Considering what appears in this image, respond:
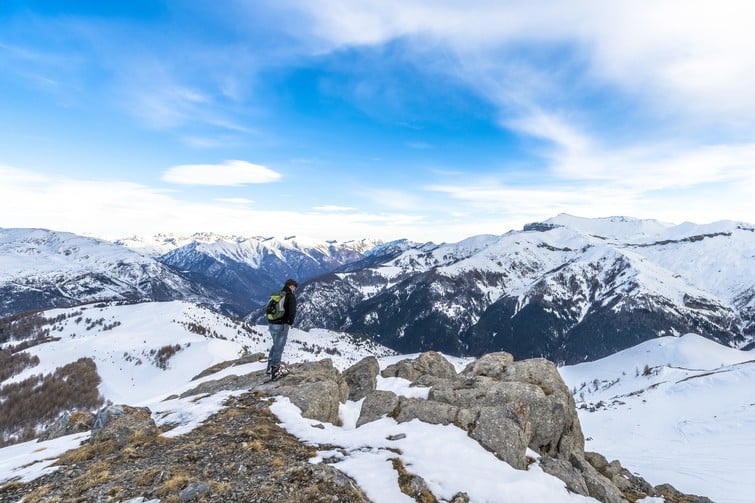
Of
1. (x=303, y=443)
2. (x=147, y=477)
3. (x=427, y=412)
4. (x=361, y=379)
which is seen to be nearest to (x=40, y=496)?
(x=147, y=477)

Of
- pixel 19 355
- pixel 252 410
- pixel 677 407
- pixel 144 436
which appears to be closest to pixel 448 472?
pixel 252 410

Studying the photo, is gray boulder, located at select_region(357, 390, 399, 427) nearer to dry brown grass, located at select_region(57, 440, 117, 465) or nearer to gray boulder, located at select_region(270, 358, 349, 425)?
gray boulder, located at select_region(270, 358, 349, 425)

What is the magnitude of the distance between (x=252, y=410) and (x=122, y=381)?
597 feet

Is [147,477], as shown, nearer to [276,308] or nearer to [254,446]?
[254,446]

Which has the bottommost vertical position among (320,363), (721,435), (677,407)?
(677,407)

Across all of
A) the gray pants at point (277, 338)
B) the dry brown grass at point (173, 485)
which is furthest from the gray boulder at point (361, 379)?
the dry brown grass at point (173, 485)

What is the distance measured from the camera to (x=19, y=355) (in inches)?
7633

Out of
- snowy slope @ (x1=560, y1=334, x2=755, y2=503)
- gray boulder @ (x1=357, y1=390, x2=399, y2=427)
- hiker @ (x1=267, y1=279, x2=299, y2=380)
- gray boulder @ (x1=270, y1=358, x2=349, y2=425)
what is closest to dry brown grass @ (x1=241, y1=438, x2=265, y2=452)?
gray boulder @ (x1=270, y1=358, x2=349, y2=425)

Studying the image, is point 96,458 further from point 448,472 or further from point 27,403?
point 27,403

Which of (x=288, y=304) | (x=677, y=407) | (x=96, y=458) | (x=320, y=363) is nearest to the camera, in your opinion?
(x=96, y=458)

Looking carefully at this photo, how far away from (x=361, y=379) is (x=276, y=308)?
8799 millimetres

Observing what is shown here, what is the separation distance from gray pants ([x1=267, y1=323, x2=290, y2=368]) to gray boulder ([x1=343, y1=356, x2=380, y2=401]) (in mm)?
5323

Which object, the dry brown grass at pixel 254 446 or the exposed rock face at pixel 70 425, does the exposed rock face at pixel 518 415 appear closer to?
the dry brown grass at pixel 254 446

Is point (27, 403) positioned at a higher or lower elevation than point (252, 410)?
lower
